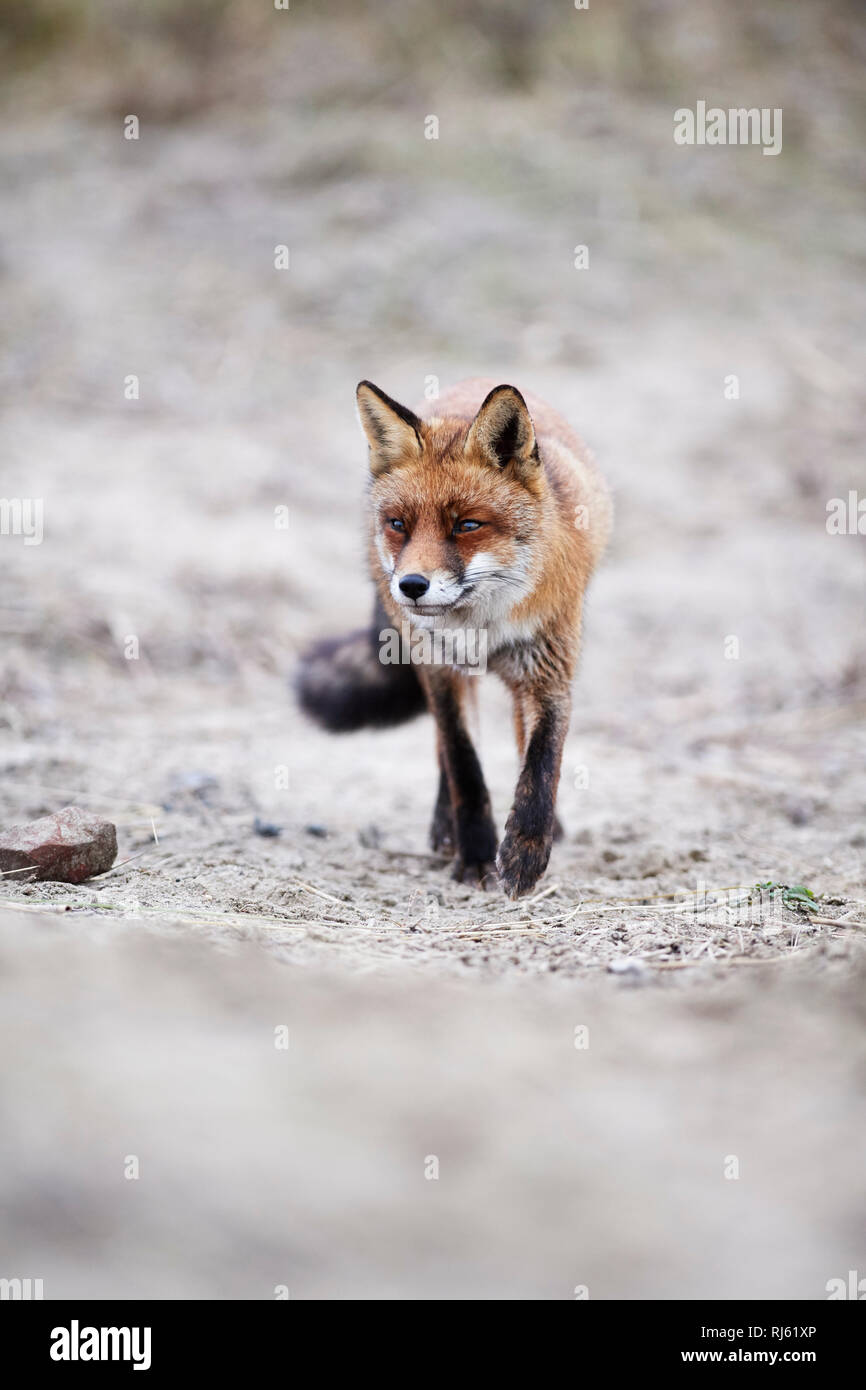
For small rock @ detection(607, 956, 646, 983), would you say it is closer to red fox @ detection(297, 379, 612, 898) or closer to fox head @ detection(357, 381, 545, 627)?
red fox @ detection(297, 379, 612, 898)

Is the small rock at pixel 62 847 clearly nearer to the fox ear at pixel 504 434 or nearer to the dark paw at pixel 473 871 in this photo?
the dark paw at pixel 473 871

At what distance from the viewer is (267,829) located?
5074 millimetres

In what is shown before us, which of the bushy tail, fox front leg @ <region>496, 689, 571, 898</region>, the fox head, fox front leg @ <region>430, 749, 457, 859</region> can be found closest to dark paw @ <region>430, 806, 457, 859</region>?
fox front leg @ <region>430, 749, 457, 859</region>

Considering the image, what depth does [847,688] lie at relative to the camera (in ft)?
25.7

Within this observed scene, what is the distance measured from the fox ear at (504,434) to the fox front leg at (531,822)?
3.42 feet

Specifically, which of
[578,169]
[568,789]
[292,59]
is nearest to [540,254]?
[578,169]

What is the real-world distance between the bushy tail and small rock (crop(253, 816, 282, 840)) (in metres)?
0.66

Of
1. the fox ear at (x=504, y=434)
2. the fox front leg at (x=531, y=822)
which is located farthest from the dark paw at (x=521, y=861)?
the fox ear at (x=504, y=434)

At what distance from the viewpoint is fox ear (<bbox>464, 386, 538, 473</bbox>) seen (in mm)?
4031

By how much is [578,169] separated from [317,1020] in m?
12.1

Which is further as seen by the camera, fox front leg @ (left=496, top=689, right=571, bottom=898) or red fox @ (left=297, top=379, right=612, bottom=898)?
fox front leg @ (left=496, top=689, right=571, bottom=898)

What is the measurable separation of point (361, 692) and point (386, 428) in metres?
1.60

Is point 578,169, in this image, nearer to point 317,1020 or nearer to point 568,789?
point 568,789

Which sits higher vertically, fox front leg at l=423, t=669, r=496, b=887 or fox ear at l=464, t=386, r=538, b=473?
fox ear at l=464, t=386, r=538, b=473
